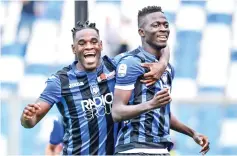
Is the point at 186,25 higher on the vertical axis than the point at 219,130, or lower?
higher

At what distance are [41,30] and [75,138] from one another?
28.8 ft

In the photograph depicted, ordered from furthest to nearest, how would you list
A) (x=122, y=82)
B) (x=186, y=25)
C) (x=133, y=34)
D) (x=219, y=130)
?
1. (x=186, y=25)
2. (x=133, y=34)
3. (x=219, y=130)
4. (x=122, y=82)

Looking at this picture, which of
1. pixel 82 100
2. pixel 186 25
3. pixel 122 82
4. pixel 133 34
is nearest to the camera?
pixel 122 82

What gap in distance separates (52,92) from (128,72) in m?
0.76

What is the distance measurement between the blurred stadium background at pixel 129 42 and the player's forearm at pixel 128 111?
7.37m

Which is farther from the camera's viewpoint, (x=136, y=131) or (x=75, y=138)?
(x=75, y=138)

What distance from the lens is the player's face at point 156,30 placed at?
7027mm

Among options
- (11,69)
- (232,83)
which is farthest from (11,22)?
(232,83)

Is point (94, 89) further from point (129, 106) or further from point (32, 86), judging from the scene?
point (32, 86)

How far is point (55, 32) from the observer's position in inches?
637

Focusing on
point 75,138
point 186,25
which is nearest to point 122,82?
point 75,138

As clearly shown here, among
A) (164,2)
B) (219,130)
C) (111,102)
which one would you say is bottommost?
(219,130)

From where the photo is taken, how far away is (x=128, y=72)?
6910 millimetres

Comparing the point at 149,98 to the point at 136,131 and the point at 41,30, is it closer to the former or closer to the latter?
the point at 136,131
